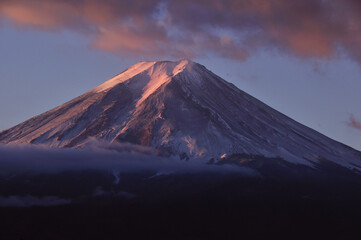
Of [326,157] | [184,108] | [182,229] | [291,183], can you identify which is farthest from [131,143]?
[326,157]

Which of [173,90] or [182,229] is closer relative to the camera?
[182,229]

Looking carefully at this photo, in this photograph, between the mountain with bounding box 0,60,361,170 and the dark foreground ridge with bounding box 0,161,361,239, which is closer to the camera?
the dark foreground ridge with bounding box 0,161,361,239

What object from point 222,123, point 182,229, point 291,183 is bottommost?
point 182,229

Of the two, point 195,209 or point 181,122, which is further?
point 181,122

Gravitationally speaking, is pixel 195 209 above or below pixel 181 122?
below

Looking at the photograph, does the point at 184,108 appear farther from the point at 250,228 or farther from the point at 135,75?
the point at 250,228

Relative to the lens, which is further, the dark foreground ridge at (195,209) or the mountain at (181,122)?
the mountain at (181,122)

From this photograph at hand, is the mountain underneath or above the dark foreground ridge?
above

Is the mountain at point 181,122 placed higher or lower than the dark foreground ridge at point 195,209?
higher
